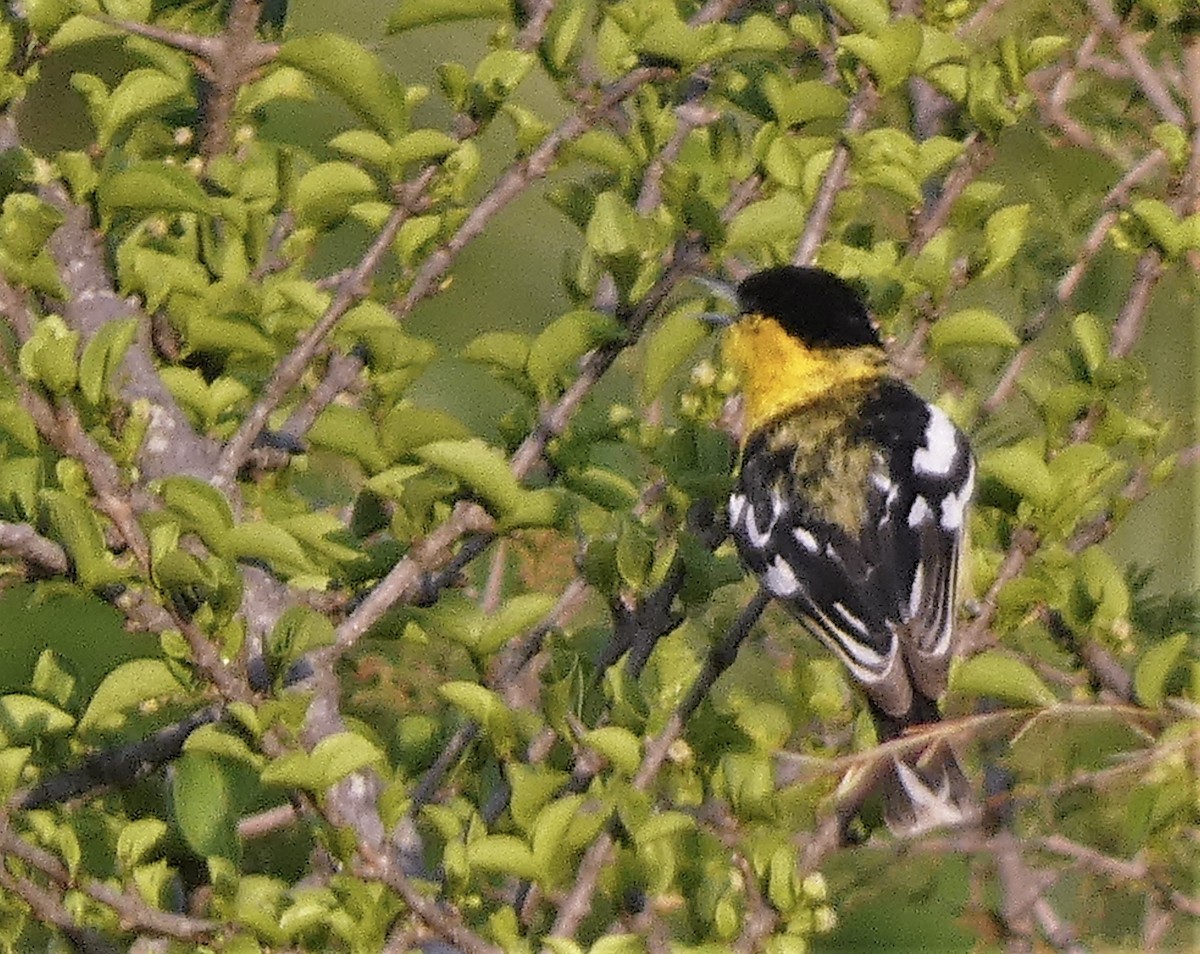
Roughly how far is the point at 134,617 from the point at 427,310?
3948 millimetres

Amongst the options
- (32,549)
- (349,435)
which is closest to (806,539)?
(349,435)

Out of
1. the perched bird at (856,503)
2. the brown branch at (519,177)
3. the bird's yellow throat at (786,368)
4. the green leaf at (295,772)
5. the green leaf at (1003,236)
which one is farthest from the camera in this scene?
the bird's yellow throat at (786,368)

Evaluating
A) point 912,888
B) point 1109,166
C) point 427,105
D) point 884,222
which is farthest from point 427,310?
point 912,888

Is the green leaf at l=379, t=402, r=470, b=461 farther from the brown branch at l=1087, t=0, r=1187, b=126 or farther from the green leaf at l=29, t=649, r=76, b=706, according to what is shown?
the brown branch at l=1087, t=0, r=1187, b=126

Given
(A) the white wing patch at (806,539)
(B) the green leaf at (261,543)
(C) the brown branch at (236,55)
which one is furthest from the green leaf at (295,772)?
(A) the white wing patch at (806,539)

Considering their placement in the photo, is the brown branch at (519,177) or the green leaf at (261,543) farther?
the brown branch at (519,177)

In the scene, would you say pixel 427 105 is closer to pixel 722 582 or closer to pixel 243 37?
pixel 243 37

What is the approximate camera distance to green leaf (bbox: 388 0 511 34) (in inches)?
95.9

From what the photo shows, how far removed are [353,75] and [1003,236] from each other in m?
0.91

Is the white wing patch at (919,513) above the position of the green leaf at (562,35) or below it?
below

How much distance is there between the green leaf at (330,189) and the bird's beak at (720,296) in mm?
464

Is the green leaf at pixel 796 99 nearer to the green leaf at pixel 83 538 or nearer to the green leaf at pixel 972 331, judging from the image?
the green leaf at pixel 972 331

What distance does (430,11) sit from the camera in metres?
2.45

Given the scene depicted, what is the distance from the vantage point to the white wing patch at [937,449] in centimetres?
305
